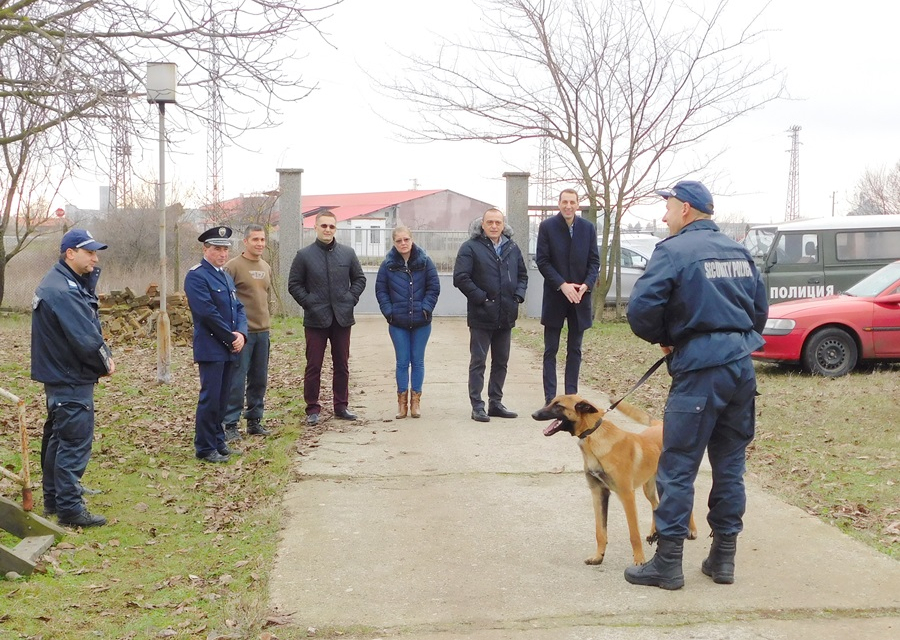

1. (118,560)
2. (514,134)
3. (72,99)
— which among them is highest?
(514,134)

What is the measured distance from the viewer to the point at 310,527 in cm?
591

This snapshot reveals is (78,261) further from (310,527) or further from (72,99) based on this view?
(72,99)

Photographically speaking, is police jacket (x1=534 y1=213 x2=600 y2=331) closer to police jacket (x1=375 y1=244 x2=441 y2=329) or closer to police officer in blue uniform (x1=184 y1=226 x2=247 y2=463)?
police jacket (x1=375 y1=244 x2=441 y2=329)

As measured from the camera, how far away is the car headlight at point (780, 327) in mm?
12297

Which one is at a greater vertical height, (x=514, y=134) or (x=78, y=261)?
(x=514, y=134)

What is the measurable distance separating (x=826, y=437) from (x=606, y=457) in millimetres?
4509

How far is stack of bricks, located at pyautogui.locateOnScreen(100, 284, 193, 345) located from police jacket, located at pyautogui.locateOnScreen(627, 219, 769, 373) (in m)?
13.7

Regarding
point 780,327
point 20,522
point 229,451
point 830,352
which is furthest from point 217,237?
point 830,352

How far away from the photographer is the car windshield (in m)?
12.5

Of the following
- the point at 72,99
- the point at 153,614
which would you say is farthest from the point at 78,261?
the point at 72,99

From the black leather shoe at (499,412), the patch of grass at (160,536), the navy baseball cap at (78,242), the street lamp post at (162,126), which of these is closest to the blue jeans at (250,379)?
the patch of grass at (160,536)

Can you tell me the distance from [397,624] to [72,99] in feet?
20.4

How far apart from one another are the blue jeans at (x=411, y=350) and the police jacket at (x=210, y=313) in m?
1.77

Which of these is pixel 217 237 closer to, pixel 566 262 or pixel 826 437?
pixel 566 262
